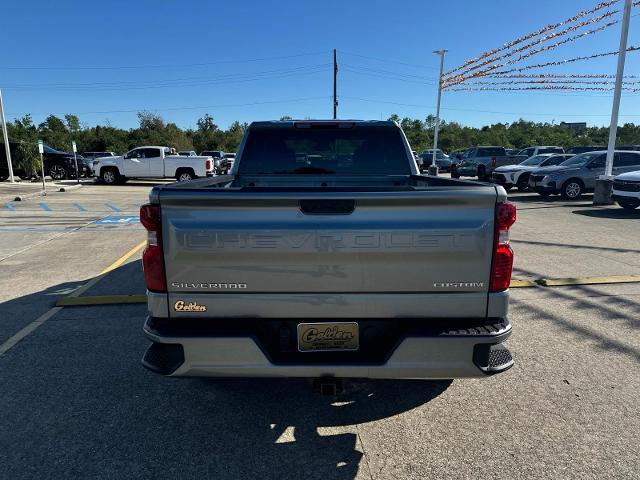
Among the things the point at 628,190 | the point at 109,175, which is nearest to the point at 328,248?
the point at 628,190

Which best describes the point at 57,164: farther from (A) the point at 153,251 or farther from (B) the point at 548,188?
(A) the point at 153,251

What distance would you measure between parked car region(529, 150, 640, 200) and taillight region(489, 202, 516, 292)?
1584cm

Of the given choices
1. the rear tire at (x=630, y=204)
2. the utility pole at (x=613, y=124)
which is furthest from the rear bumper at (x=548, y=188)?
the rear tire at (x=630, y=204)

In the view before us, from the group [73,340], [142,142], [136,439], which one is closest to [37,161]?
[73,340]

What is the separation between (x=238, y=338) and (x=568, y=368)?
2.83m

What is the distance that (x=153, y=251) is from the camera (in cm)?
245

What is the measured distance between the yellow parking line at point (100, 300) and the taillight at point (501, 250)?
165 inches

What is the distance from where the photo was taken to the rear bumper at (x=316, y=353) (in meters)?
2.45

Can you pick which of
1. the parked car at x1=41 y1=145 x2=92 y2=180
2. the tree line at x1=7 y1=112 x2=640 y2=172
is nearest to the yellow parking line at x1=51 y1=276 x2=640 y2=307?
the parked car at x1=41 y1=145 x2=92 y2=180

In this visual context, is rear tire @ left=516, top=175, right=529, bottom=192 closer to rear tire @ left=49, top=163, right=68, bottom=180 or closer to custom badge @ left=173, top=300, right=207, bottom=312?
custom badge @ left=173, top=300, right=207, bottom=312

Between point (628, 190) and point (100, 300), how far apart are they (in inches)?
539

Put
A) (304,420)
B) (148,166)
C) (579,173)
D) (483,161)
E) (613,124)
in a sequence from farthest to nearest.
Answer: (483,161)
(148,166)
(579,173)
(613,124)
(304,420)

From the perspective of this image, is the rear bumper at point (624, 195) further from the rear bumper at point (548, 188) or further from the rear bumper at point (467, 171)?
the rear bumper at point (467, 171)

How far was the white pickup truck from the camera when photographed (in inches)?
947
